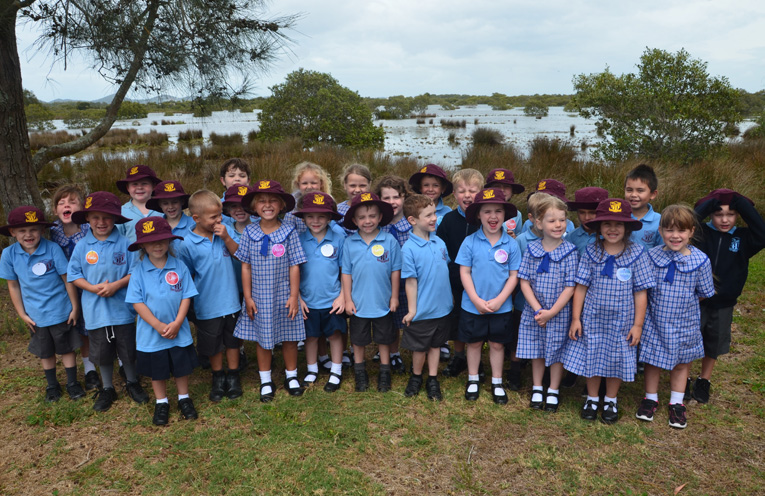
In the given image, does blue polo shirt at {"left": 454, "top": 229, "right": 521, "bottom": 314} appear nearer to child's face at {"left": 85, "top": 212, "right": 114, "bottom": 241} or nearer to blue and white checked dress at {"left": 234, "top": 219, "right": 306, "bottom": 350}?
blue and white checked dress at {"left": 234, "top": 219, "right": 306, "bottom": 350}

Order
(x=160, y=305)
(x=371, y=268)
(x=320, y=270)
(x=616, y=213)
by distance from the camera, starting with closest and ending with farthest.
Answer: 1. (x=616, y=213)
2. (x=160, y=305)
3. (x=371, y=268)
4. (x=320, y=270)

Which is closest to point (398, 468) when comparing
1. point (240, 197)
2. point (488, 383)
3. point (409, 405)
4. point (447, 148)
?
point (409, 405)

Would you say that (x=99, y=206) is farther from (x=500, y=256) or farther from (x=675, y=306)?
(x=675, y=306)

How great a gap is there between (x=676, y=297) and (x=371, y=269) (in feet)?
7.13

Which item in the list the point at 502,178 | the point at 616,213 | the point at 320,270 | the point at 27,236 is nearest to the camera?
the point at 616,213

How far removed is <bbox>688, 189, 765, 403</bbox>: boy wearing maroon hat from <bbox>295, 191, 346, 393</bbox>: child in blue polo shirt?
109 inches

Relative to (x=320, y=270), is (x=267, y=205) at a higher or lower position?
higher

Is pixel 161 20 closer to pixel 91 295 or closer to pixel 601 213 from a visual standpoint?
pixel 91 295

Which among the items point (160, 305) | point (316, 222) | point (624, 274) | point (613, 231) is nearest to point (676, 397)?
point (624, 274)

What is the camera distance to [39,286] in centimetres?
374

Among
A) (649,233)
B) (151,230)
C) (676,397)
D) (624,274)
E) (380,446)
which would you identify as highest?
(151,230)

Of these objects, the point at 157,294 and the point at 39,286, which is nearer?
the point at 157,294

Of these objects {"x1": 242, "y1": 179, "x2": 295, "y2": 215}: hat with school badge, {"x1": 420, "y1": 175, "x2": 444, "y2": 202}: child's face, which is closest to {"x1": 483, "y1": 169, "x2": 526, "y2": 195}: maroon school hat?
{"x1": 420, "y1": 175, "x2": 444, "y2": 202}: child's face

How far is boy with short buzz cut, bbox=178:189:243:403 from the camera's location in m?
3.78
